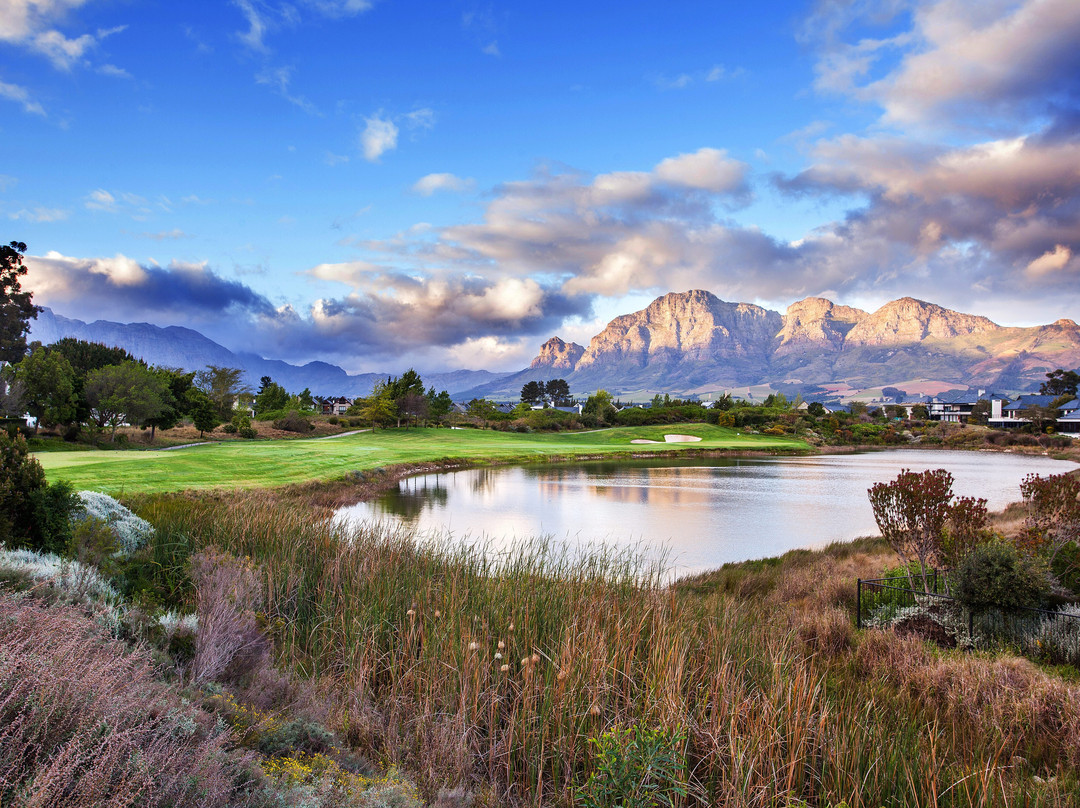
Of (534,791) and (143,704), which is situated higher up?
(143,704)

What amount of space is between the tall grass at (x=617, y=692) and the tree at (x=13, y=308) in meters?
49.1

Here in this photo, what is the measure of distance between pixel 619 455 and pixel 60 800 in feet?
182

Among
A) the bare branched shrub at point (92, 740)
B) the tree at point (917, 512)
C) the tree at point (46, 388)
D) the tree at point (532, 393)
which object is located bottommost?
the tree at point (917, 512)

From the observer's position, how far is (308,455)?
35344mm

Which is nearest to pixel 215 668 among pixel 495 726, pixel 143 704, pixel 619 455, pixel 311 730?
pixel 311 730

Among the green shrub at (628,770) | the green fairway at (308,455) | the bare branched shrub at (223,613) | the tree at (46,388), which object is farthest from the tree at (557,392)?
the green shrub at (628,770)

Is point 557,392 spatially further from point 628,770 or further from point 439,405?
point 628,770

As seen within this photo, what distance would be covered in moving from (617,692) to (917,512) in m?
8.29

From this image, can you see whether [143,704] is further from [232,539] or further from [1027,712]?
[1027,712]

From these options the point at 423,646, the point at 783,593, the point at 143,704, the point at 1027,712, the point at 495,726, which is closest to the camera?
the point at 143,704

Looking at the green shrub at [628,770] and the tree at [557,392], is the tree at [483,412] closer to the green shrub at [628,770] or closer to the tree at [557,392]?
the tree at [557,392]

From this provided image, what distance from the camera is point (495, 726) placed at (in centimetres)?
424

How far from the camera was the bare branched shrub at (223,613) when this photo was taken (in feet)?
12.8

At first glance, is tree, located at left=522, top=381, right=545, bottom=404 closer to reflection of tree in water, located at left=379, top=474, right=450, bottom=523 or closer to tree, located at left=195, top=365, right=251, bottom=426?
tree, located at left=195, top=365, right=251, bottom=426
